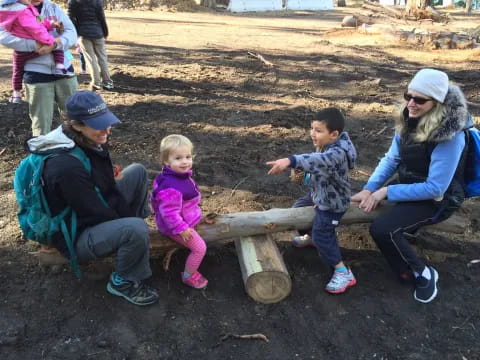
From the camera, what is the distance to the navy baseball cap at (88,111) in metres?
2.68

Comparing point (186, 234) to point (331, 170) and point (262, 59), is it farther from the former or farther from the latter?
point (262, 59)

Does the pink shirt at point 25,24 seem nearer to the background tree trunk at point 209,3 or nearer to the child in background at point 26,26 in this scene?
the child in background at point 26,26

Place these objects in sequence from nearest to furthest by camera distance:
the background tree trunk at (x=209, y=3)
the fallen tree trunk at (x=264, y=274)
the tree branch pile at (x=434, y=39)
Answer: the fallen tree trunk at (x=264, y=274) → the tree branch pile at (x=434, y=39) → the background tree trunk at (x=209, y=3)

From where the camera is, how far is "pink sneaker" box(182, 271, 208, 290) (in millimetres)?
3237

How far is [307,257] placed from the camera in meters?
3.68

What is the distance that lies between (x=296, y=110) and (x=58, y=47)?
4.01 meters

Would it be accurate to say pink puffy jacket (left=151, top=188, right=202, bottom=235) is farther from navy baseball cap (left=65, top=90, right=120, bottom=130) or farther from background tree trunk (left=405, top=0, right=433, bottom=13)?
background tree trunk (left=405, top=0, right=433, bottom=13)

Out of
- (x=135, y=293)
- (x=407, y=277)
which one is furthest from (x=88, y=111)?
(x=407, y=277)

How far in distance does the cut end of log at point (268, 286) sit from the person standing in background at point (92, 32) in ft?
20.0

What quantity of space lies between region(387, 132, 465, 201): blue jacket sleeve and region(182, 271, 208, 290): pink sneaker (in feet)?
5.59

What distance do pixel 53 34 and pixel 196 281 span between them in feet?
10.1

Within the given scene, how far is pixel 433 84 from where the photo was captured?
117 inches

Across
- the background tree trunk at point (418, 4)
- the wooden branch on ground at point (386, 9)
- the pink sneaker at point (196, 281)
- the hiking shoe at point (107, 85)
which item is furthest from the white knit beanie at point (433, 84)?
the background tree trunk at point (418, 4)

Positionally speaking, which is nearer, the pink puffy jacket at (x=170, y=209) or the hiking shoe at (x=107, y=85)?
the pink puffy jacket at (x=170, y=209)
